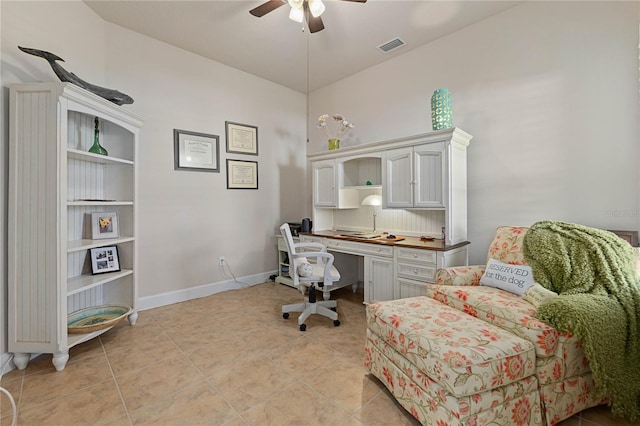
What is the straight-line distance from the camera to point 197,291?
3.34 m

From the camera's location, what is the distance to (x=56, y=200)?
6.07ft

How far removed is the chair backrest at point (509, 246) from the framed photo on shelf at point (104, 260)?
3.32 metres

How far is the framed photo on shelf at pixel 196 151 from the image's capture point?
3.19m

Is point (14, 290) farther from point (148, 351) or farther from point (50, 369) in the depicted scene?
point (148, 351)

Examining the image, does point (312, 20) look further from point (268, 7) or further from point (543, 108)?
point (543, 108)

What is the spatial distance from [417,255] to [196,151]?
278cm

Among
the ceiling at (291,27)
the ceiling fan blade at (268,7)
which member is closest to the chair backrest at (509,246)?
the ceiling at (291,27)

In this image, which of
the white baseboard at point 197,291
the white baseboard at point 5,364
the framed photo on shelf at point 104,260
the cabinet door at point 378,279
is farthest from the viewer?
the white baseboard at point 197,291

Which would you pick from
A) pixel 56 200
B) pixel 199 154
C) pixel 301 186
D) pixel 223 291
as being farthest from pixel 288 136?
pixel 56 200

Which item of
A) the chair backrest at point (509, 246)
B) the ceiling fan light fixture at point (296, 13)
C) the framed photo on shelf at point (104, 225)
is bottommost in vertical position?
the chair backrest at point (509, 246)

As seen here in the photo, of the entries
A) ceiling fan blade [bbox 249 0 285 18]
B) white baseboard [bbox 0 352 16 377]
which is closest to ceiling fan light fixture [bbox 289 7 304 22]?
ceiling fan blade [bbox 249 0 285 18]

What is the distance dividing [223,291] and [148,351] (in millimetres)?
1420

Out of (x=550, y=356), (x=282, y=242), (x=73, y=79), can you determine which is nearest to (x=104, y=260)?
(x=73, y=79)

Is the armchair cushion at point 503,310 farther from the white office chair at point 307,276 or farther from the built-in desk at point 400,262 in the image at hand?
the white office chair at point 307,276
